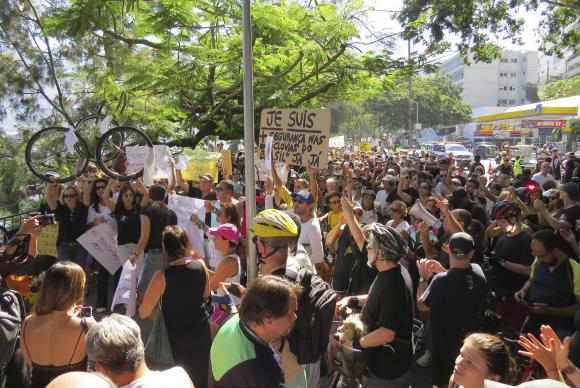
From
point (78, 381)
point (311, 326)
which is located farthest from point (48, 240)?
point (78, 381)

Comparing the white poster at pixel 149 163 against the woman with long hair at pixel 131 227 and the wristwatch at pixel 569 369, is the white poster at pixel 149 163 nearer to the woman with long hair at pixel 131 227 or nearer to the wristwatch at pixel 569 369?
the woman with long hair at pixel 131 227

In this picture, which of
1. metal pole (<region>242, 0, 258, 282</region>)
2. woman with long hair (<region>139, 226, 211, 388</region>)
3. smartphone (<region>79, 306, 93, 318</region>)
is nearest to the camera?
smartphone (<region>79, 306, 93, 318</region>)

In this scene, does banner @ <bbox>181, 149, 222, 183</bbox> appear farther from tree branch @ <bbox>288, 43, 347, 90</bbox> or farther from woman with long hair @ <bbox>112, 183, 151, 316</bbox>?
tree branch @ <bbox>288, 43, 347, 90</bbox>

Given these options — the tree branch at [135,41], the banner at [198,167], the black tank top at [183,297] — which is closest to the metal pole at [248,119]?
the black tank top at [183,297]

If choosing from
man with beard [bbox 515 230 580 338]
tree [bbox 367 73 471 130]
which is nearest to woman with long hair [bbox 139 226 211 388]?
man with beard [bbox 515 230 580 338]

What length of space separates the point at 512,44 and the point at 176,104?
9130mm

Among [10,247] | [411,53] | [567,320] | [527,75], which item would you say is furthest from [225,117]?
[527,75]

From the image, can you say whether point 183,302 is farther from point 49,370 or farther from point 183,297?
point 49,370

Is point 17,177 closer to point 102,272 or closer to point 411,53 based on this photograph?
point 102,272

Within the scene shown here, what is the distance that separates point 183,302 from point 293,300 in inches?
66.9

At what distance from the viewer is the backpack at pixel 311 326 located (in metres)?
2.88

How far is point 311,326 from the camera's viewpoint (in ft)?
9.55

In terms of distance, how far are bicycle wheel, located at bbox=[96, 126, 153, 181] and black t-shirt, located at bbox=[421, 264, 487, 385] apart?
4.79 meters

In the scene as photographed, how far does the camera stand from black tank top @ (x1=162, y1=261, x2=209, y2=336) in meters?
3.89
